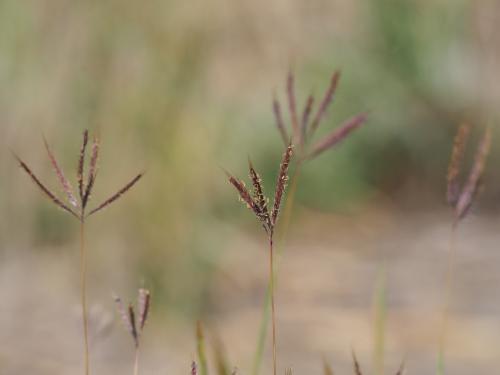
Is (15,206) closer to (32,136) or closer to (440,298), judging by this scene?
(32,136)

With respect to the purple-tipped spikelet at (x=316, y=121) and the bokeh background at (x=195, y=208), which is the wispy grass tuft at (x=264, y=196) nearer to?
the purple-tipped spikelet at (x=316, y=121)

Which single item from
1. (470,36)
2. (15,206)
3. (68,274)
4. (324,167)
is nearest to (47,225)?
(68,274)

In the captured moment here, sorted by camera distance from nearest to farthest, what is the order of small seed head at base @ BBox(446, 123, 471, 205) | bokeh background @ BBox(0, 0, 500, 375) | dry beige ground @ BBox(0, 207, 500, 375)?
1. small seed head at base @ BBox(446, 123, 471, 205)
2. dry beige ground @ BBox(0, 207, 500, 375)
3. bokeh background @ BBox(0, 0, 500, 375)

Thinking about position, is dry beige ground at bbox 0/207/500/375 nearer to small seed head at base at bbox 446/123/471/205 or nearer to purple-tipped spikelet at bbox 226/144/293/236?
small seed head at base at bbox 446/123/471/205

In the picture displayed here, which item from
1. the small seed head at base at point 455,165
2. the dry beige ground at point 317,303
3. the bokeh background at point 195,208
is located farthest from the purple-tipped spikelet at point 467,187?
the bokeh background at point 195,208

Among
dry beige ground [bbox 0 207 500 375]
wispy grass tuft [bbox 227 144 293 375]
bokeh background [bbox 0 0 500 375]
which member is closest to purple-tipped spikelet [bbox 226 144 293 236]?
wispy grass tuft [bbox 227 144 293 375]

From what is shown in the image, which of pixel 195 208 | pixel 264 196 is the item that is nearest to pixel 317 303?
pixel 195 208
